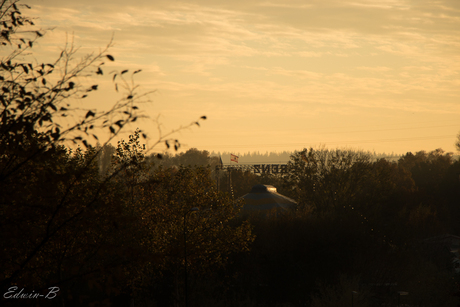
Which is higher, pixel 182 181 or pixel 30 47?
pixel 30 47

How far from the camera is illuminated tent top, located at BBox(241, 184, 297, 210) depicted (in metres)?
60.5

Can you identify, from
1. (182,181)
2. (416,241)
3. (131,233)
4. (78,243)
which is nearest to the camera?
(78,243)

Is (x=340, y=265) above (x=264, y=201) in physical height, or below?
below

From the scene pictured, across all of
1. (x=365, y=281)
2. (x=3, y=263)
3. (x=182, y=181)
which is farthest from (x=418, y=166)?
(x=3, y=263)

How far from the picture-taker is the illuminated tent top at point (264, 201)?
198 ft

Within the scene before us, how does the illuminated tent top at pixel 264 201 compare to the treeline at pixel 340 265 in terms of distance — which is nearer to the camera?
the treeline at pixel 340 265

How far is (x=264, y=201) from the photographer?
6166 cm

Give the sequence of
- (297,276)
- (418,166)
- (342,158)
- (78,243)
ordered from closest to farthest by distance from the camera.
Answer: (78,243), (297,276), (342,158), (418,166)

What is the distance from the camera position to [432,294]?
38906mm

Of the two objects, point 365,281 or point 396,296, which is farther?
point 365,281

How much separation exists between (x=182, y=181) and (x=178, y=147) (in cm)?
2908

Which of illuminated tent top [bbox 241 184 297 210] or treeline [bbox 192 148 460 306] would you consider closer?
treeline [bbox 192 148 460 306]

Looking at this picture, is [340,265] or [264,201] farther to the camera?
[264,201]

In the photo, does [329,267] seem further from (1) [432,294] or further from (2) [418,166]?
(2) [418,166]
